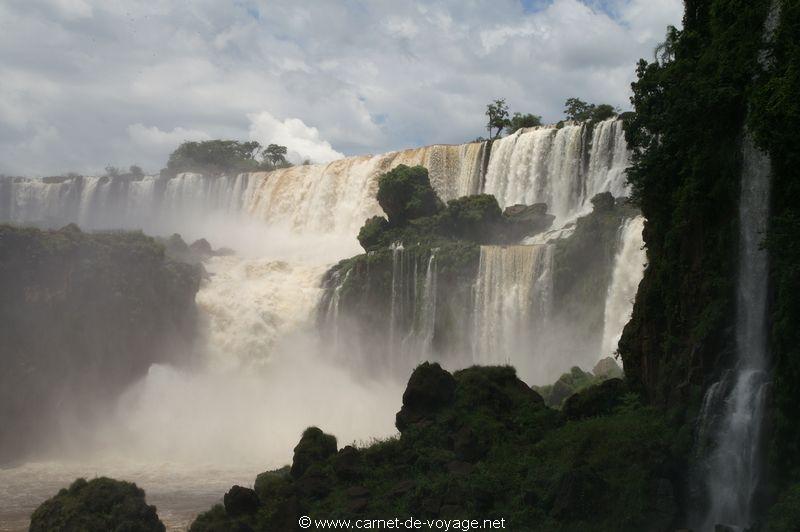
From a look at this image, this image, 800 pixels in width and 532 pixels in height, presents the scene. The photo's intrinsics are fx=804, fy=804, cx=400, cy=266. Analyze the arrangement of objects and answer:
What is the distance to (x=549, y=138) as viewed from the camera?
3681 cm

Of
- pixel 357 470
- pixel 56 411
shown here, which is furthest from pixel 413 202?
pixel 357 470

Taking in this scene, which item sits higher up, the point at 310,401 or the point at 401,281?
the point at 401,281

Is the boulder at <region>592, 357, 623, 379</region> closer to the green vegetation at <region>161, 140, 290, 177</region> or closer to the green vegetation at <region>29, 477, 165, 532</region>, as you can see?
the green vegetation at <region>29, 477, 165, 532</region>

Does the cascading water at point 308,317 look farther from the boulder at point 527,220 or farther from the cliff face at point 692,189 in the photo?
the cliff face at point 692,189

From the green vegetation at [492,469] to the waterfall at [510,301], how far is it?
33.8 feet

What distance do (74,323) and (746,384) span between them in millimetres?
25793

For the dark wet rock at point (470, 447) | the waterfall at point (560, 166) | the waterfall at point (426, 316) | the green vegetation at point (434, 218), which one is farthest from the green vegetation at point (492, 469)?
the waterfall at point (560, 166)

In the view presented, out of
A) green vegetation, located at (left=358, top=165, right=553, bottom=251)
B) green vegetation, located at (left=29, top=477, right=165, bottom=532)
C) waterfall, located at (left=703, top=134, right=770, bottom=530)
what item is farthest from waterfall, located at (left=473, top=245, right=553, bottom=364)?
green vegetation, located at (left=29, top=477, right=165, bottom=532)

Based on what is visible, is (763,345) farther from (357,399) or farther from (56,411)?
(56,411)

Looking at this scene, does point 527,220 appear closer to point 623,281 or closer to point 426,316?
point 426,316

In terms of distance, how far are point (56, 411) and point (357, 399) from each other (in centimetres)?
1148

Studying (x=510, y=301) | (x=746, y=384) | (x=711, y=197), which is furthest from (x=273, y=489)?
(x=510, y=301)

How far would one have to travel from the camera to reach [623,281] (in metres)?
26.8

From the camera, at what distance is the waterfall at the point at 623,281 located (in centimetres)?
2639
